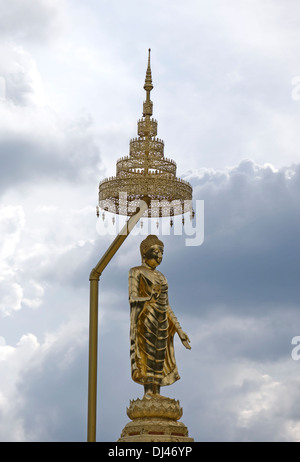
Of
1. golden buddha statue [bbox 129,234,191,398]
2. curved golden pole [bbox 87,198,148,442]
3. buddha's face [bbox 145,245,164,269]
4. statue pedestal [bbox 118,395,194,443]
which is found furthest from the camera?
buddha's face [bbox 145,245,164,269]

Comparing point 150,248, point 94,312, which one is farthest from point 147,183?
point 94,312

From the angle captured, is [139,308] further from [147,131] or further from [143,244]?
[147,131]

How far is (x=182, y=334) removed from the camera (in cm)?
1831

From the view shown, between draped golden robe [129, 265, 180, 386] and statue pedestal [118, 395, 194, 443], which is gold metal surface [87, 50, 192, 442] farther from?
statue pedestal [118, 395, 194, 443]

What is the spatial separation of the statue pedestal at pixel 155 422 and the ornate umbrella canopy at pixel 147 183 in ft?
12.3

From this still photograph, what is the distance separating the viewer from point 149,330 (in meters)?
18.1

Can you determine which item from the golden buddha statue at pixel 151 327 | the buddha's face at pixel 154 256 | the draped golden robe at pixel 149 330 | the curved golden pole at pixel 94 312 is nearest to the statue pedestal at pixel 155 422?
the golden buddha statue at pixel 151 327

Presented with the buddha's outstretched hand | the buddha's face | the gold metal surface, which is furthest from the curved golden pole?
the buddha's outstretched hand

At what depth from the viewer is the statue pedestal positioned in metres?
17.3

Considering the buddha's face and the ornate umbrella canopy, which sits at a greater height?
the ornate umbrella canopy
